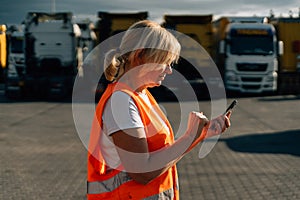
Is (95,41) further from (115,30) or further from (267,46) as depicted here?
(267,46)

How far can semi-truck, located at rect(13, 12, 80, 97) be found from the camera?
1000 inches

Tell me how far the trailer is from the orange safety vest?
23.1 metres

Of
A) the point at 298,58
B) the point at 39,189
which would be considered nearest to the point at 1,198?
the point at 39,189

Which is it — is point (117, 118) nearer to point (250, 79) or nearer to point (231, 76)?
point (231, 76)

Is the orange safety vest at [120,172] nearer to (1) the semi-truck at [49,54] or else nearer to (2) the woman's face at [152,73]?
(2) the woman's face at [152,73]

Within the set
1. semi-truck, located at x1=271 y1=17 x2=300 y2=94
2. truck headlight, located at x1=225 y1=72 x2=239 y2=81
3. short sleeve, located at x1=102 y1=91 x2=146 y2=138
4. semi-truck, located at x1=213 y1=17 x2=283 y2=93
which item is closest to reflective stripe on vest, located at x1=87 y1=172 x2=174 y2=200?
short sleeve, located at x1=102 y1=91 x2=146 y2=138

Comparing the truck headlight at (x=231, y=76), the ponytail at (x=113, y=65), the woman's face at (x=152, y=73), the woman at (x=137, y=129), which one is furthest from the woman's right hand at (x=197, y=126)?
the truck headlight at (x=231, y=76)

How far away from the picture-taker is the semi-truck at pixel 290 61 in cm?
2827

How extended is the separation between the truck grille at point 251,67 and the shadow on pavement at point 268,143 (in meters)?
11.9

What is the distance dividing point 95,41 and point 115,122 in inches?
1009

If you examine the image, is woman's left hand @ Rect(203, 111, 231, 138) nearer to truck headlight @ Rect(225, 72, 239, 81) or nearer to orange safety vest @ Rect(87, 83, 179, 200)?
orange safety vest @ Rect(87, 83, 179, 200)

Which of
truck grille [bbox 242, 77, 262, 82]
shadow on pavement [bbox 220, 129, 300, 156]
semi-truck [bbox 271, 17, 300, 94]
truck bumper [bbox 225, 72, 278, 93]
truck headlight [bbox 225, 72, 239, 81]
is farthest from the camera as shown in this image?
semi-truck [bbox 271, 17, 300, 94]

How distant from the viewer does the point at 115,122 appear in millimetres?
2510

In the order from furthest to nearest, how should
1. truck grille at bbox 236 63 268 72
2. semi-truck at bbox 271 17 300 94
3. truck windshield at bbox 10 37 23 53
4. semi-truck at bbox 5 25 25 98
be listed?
semi-truck at bbox 271 17 300 94, truck windshield at bbox 10 37 23 53, semi-truck at bbox 5 25 25 98, truck grille at bbox 236 63 268 72
